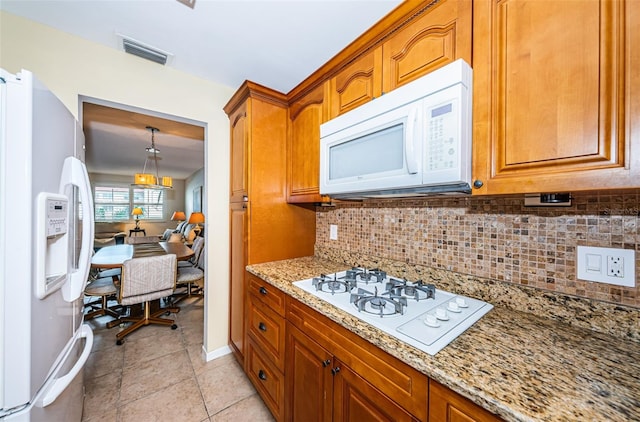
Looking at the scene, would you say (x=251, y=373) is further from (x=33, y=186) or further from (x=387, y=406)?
(x=33, y=186)

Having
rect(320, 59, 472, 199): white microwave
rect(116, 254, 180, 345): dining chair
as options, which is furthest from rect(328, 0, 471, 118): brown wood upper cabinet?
rect(116, 254, 180, 345): dining chair

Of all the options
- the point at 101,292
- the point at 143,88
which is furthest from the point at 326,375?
the point at 101,292

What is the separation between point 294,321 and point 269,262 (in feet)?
2.28

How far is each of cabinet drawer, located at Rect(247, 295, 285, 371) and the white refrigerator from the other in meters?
0.87

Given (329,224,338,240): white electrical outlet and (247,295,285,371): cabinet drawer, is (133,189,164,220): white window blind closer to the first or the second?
(247,295,285,371): cabinet drawer

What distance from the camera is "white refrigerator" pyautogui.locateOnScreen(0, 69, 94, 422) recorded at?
0.68m

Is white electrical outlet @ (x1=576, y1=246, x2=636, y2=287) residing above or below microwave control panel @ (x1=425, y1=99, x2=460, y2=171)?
below

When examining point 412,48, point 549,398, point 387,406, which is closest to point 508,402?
point 549,398

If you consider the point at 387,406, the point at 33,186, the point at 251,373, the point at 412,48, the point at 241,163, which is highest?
the point at 412,48

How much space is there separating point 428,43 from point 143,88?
1964mm

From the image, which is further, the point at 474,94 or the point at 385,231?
the point at 385,231

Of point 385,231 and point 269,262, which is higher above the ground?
point 385,231

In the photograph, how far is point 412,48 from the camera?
3.63ft

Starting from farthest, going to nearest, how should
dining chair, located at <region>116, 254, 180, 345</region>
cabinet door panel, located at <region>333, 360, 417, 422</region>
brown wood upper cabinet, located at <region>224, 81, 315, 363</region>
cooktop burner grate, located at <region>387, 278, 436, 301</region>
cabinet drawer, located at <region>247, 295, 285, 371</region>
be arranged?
dining chair, located at <region>116, 254, 180, 345</region> → brown wood upper cabinet, located at <region>224, 81, 315, 363</region> → cabinet drawer, located at <region>247, 295, 285, 371</region> → cooktop burner grate, located at <region>387, 278, 436, 301</region> → cabinet door panel, located at <region>333, 360, 417, 422</region>
